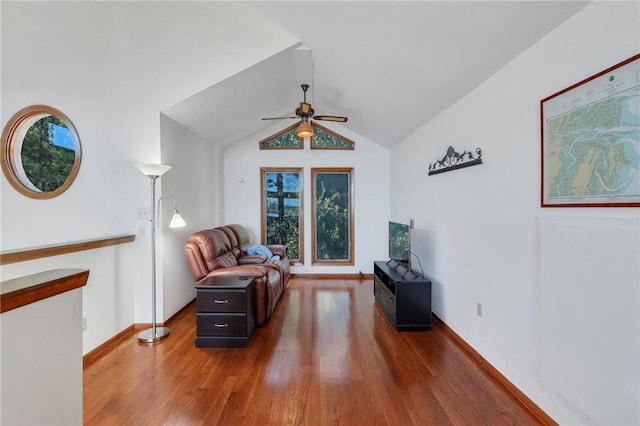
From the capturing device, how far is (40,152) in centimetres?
296

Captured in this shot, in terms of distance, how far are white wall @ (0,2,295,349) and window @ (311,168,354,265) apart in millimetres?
2888

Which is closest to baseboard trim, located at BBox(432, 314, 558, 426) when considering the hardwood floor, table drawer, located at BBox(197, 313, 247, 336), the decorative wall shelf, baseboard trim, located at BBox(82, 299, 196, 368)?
the hardwood floor

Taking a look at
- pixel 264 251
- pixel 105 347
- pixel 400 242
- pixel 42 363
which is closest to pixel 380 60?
pixel 400 242

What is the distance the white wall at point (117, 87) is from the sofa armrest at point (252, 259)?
3.69ft

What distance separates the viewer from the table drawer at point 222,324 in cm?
286

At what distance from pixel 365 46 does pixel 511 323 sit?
2619mm

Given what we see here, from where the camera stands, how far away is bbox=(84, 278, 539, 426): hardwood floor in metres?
1.91

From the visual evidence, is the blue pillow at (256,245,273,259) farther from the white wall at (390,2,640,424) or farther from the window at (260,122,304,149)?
the white wall at (390,2,640,424)

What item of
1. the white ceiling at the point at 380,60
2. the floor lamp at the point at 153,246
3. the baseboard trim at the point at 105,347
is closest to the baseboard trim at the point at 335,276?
the white ceiling at the point at 380,60

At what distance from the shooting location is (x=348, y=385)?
2.23 m

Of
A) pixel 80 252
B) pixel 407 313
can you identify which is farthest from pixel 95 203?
pixel 407 313

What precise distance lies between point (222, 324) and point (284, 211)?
317cm

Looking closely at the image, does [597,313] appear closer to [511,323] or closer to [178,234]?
[511,323]

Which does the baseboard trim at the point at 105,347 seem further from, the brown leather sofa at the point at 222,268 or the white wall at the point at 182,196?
the brown leather sofa at the point at 222,268
